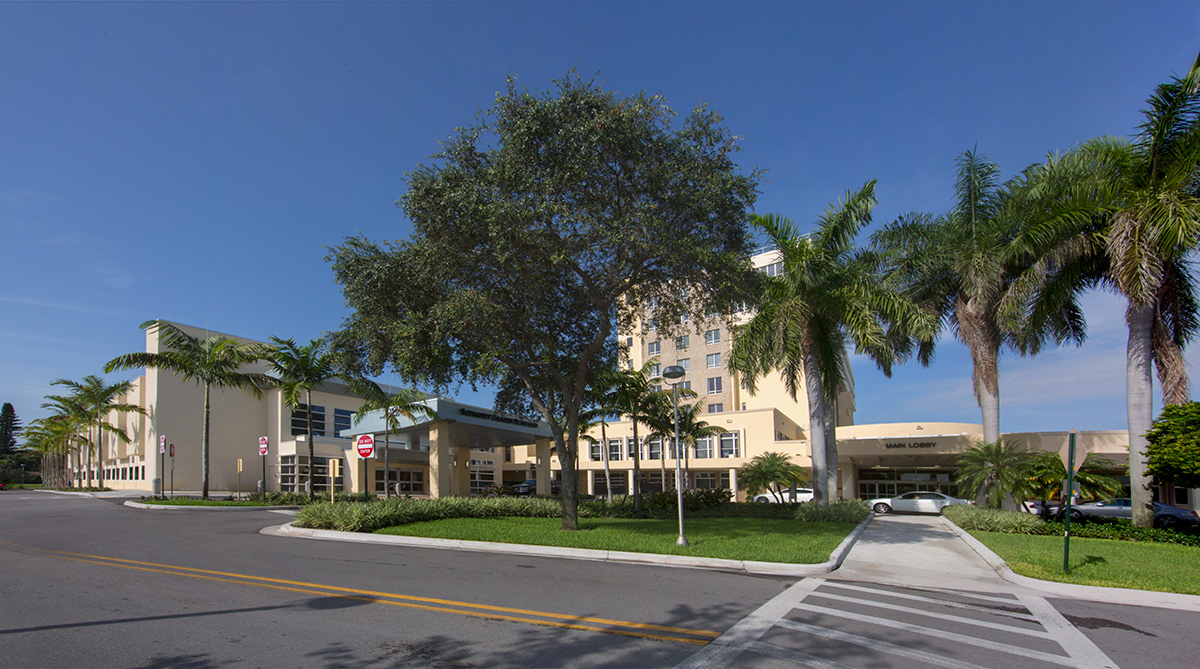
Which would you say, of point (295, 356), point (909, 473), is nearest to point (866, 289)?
point (295, 356)

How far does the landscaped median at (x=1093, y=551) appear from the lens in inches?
433

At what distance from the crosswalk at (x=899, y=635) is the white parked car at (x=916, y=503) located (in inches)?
1029

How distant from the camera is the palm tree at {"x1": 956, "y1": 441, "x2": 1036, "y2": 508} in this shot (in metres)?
20.6

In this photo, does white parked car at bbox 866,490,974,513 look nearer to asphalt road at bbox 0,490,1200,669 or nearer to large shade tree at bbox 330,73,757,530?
large shade tree at bbox 330,73,757,530

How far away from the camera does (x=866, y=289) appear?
69.8 ft

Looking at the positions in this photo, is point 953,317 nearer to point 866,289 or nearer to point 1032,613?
point 866,289

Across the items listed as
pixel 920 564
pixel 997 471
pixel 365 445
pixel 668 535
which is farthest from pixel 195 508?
pixel 997 471

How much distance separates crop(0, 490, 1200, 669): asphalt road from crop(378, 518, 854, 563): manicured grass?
5.71 ft

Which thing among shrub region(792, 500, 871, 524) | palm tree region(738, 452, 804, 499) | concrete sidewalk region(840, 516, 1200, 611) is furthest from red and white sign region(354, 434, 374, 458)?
palm tree region(738, 452, 804, 499)

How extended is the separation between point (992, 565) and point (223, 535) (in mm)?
17308

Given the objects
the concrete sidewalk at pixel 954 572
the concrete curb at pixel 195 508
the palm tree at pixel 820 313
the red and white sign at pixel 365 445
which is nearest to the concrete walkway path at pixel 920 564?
the concrete sidewalk at pixel 954 572

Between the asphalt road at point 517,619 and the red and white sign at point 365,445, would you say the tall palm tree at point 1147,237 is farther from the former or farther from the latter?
the red and white sign at point 365,445

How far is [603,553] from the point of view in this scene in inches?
510

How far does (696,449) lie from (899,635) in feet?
136
